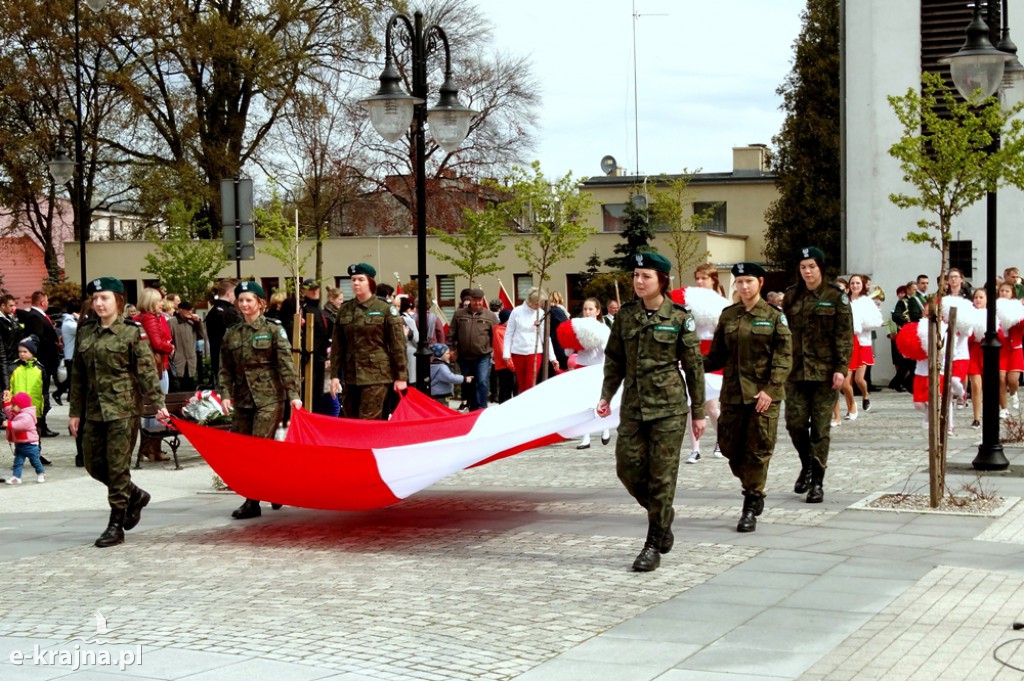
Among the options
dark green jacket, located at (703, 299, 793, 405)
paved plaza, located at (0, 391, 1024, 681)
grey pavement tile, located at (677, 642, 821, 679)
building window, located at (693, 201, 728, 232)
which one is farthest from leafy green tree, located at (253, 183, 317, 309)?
grey pavement tile, located at (677, 642, 821, 679)

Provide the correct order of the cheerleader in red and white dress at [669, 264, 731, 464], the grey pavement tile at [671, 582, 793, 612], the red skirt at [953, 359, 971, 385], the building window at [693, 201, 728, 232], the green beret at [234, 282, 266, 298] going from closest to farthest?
the grey pavement tile at [671, 582, 793, 612]
the green beret at [234, 282, 266, 298]
the cheerleader in red and white dress at [669, 264, 731, 464]
the red skirt at [953, 359, 971, 385]
the building window at [693, 201, 728, 232]

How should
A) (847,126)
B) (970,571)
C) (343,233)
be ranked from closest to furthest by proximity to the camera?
(970,571) < (847,126) < (343,233)

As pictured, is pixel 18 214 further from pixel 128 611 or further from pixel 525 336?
pixel 128 611

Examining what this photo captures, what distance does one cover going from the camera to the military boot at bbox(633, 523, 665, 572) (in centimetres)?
868

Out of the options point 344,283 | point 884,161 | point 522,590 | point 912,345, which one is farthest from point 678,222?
point 522,590

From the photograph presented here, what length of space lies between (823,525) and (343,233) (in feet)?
162

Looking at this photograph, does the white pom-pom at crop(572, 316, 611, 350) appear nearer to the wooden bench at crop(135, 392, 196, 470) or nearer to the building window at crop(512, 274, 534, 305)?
the wooden bench at crop(135, 392, 196, 470)

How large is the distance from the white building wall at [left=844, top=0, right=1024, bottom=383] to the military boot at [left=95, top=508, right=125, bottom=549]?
60.0ft

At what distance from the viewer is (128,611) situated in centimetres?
792

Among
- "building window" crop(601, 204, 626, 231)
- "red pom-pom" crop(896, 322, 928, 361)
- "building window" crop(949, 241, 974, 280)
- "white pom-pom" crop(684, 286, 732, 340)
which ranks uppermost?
"building window" crop(601, 204, 626, 231)

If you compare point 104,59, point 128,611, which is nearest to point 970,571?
point 128,611

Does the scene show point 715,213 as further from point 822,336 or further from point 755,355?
point 755,355

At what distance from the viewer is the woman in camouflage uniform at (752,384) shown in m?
10.2

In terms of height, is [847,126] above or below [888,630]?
above
